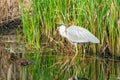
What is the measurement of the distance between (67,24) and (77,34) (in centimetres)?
54

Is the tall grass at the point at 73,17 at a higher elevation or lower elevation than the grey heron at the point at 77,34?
higher

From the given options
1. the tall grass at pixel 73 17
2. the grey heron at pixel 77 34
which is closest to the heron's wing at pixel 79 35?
the grey heron at pixel 77 34

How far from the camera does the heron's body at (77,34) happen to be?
247 inches

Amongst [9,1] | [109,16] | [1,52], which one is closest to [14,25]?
[9,1]

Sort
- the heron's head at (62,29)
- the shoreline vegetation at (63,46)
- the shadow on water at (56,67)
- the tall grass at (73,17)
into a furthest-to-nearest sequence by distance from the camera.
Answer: the heron's head at (62,29), the tall grass at (73,17), the shoreline vegetation at (63,46), the shadow on water at (56,67)

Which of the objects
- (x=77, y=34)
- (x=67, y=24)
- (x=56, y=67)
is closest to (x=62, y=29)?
(x=77, y=34)

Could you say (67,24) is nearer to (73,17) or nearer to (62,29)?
(73,17)

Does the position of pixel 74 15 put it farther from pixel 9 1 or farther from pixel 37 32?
pixel 9 1

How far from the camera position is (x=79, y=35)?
6.48m

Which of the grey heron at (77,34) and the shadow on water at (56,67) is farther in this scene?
the grey heron at (77,34)

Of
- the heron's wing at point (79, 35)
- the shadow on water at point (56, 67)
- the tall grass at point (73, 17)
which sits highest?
the tall grass at point (73, 17)

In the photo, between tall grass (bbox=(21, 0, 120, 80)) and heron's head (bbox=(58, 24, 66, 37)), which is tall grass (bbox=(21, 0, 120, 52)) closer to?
tall grass (bbox=(21, 0, 120, 80))

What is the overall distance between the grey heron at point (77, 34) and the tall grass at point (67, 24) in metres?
0.24

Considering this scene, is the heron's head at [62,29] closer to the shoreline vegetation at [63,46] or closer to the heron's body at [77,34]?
the heron's body at [77,34]
